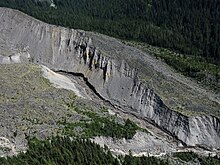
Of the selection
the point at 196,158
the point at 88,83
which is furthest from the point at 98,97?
the point at 196,158

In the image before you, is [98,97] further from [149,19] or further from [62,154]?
[149,19]

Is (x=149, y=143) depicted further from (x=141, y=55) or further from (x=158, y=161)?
Answer: (x=141, y=55)

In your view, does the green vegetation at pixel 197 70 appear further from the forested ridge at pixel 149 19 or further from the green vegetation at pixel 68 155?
the green vegetation at pixel 68 155

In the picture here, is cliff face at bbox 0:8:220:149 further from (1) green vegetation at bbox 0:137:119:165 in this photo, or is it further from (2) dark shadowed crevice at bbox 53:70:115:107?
(1) green vegetation at bbox 0:137:119:165

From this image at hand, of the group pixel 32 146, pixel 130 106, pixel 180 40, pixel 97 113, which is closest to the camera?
pixel 32 146

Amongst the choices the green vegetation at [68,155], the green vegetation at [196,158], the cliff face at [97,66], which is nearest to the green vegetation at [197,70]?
the cliff face at [97,66]

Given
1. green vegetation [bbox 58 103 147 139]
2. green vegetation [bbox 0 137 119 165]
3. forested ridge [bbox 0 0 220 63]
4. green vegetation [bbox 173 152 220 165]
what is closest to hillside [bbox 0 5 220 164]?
green vegetation [bbox 58 103 147 139]

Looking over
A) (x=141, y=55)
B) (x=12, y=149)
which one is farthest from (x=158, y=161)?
(x=141, y=55)

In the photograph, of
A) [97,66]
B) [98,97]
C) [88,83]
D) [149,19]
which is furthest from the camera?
[149,19]
